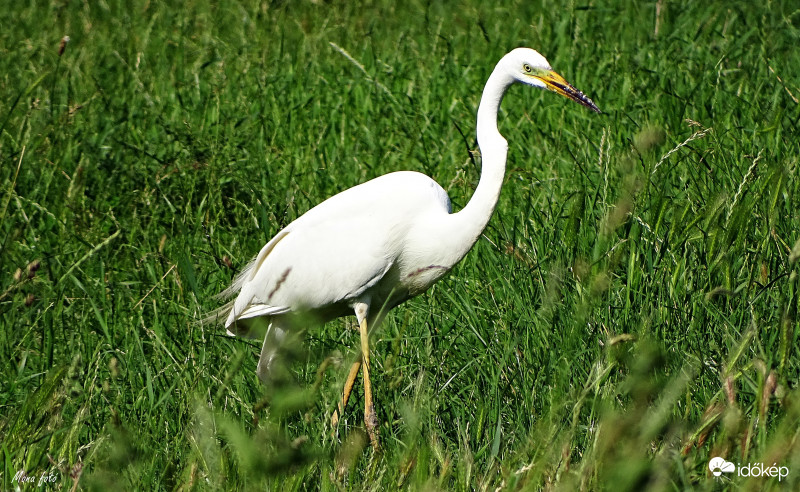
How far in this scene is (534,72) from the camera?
293 centimetres

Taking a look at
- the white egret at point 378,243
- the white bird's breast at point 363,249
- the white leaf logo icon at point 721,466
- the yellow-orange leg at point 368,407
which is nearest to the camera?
the white leaf logo icon at point 721,466

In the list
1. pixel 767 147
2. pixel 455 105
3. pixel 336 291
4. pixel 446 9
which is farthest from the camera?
pixel 446 9

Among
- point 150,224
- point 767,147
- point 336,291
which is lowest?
point 150,224

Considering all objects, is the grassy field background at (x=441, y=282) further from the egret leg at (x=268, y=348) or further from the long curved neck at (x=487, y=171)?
the long curved neck at (x=487, y=171)

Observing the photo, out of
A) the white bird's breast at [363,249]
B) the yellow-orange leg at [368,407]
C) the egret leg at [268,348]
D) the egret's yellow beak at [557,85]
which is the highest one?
the egret's yellow beak at [557,85]

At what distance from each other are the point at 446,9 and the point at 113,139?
2.54m

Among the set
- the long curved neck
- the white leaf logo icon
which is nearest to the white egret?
the long curved neck

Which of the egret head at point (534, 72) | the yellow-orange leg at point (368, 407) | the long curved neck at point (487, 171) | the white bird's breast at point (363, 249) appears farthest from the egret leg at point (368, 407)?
the egret head at point (534, 72)

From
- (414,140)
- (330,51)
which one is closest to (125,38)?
(330,51)

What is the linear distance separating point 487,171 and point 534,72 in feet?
1.12

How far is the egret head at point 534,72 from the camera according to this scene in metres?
2.90

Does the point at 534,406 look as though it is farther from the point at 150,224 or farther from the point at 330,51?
the point at 330,51

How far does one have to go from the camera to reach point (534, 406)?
2.59m

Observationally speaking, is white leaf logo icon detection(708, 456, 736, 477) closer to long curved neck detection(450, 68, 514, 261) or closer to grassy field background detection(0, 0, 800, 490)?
grassy field background detection(0, 0, 800, 490)
